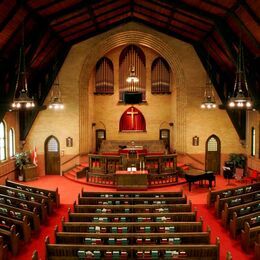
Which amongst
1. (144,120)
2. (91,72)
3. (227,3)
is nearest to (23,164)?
(91,72)

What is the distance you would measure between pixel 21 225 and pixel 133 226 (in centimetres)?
363

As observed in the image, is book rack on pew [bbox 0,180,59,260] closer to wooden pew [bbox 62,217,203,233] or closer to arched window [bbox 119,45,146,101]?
wooden pew [bbox 62,217,203,233]

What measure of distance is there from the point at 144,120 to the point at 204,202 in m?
10.0

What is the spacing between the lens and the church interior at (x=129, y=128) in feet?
34.2

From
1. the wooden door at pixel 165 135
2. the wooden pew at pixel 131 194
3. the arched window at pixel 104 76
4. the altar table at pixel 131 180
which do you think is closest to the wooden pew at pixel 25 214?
the wooden pew at pixel 131 194

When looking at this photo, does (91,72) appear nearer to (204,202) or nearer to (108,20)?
(108,20)

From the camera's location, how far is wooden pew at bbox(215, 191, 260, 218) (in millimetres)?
13281

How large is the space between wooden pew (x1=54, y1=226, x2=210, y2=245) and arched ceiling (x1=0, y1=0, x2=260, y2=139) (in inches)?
312

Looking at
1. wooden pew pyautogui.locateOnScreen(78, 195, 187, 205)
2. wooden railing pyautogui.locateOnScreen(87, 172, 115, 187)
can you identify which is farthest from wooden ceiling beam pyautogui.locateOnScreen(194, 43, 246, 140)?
wooden pew pyautogui.locateOnScreen(78, 195, 187, 205)

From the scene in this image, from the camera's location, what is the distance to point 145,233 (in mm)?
9688

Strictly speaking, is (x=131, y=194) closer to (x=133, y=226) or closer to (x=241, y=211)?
(x=133, y=226)

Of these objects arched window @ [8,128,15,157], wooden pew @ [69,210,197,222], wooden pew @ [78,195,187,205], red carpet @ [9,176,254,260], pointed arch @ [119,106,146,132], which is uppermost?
pointed arch @ [119,106,146,132]

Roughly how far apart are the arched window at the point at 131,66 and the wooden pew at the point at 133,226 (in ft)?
46.2

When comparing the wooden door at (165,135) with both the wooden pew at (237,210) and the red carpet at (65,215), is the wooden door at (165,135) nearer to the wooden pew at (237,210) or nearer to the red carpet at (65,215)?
the red carpet at (65,215)
